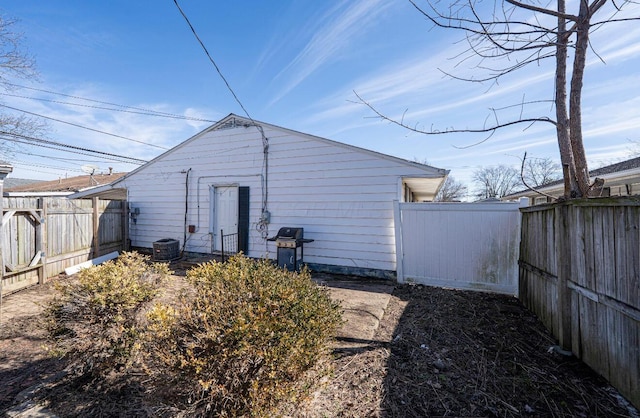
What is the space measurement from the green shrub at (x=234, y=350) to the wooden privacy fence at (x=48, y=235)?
16.6ft

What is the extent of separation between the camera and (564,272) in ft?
9.41

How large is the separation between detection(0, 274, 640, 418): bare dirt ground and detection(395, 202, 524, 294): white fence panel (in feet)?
4.36

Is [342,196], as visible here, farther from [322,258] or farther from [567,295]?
[567,295]

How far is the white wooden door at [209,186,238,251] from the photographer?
770 cm

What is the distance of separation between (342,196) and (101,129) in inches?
694

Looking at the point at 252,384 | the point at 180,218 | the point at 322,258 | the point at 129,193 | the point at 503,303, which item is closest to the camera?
the point at 252,384

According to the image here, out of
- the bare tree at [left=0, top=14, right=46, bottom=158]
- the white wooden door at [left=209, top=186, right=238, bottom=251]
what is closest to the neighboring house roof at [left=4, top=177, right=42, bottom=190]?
the bare tree at [left=0, top=14, right=46, bottom=158]

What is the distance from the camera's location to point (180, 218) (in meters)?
8.26

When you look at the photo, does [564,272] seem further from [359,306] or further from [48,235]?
[48,235]

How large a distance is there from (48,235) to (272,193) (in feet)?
16.0

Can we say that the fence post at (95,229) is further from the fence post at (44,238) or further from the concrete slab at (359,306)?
the concrete slab at (359,306)

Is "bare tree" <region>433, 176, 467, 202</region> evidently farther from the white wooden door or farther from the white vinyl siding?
the white wooden door

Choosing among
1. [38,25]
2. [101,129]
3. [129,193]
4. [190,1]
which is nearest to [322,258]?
[190,1]

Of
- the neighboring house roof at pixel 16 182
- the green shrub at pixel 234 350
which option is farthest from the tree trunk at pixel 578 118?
the neighboring house roof at pixel 16 182
